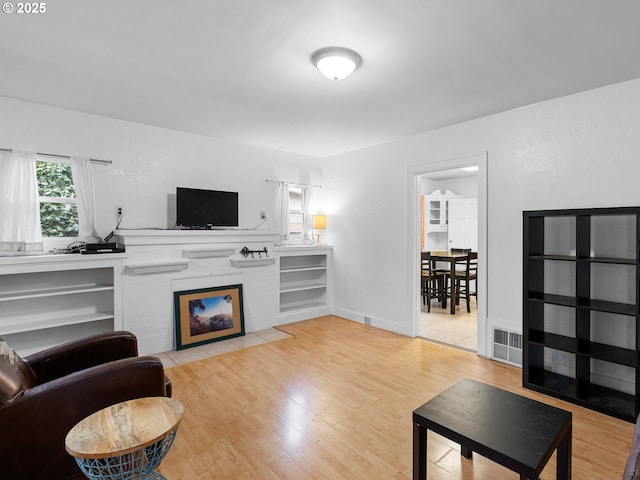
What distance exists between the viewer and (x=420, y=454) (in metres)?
1.66

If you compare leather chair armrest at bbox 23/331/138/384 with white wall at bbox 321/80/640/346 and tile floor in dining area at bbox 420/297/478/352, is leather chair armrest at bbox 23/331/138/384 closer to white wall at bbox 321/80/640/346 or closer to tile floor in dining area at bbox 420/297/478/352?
white wall at bbox 321/80/640/346

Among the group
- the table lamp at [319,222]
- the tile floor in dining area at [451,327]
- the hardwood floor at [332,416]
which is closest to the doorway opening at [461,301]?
the tile floor in dining area at [451,327]

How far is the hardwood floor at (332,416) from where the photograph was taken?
1957 mm

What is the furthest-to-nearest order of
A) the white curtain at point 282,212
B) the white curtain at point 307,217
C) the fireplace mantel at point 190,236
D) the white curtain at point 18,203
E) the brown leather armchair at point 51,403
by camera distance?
the white curtain at point 307,217 < the white curtain at point 282,212 < the fireplace mantel at point 190,236 < the white curtain at point 18,203 < the brown leather armchair at point 51,403

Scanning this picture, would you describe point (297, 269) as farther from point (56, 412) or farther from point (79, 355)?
point (56, 412)

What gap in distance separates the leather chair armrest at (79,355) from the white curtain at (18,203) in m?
1.57

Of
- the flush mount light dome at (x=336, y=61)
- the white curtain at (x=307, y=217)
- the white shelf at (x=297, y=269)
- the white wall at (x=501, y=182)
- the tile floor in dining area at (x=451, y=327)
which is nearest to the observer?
the flush mount light dome at (x=336, y=61)

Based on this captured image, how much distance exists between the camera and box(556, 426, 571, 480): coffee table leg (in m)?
1.58

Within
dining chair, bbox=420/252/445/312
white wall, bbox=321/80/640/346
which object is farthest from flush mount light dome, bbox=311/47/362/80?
dining chair, bbox=420/252/445/312

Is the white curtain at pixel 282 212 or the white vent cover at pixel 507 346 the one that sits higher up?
the white curtain at pixel 282 212

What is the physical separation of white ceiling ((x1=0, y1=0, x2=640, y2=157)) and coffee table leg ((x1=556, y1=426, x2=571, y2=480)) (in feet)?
7.39

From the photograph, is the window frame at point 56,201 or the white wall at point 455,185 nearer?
the window frame at point 56,201

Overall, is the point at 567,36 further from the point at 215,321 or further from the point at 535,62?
the point at 215,321

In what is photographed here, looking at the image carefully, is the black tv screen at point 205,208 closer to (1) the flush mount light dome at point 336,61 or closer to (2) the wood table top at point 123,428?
(1) the flush mount light dome at point 336,61
